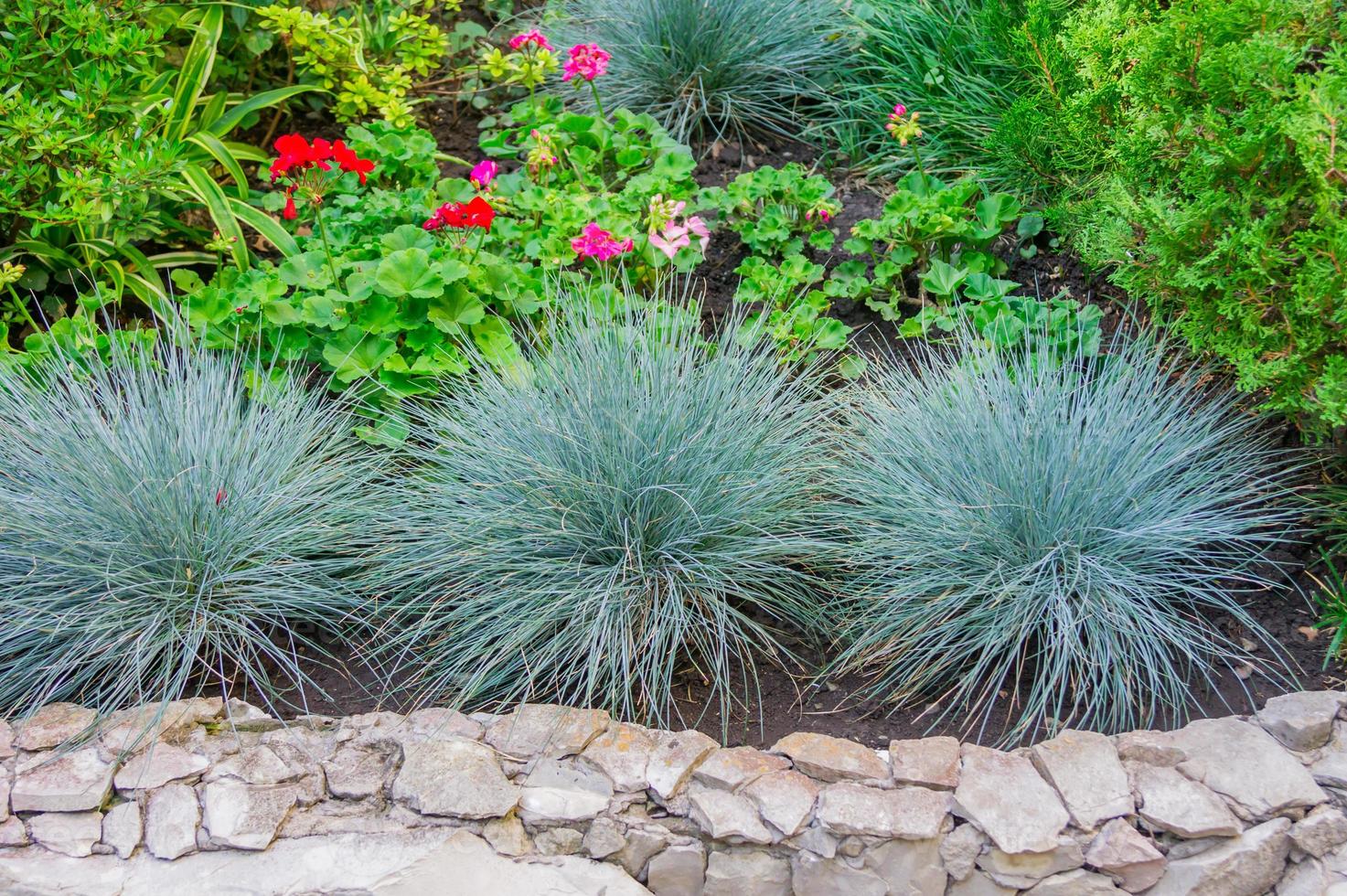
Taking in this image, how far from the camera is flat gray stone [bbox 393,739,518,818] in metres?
2.38

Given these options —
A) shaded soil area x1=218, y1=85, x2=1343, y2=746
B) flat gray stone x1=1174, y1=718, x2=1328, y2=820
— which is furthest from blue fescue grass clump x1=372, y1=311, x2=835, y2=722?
flat gray stone x1=1174, y1=718, x2=1328, y2=820

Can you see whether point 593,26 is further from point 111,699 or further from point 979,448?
point 111,699

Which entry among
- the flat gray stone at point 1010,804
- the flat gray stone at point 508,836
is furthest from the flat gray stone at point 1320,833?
the flat gray stone at point 508,836

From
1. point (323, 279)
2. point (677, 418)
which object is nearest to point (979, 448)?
point (677, 418)

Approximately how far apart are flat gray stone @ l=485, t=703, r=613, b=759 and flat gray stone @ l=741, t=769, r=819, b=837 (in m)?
0.37

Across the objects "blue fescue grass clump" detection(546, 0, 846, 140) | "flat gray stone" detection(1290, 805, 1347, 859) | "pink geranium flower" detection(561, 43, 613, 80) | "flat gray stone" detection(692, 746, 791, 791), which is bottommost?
"flat gray stone" detection(1290, 805, 1347, 859)

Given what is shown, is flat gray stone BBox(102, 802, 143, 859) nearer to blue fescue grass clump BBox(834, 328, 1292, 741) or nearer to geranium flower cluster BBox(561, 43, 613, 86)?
blue fescue grass clump BBox(834, 328, 1292, 741)

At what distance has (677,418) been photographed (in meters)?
2.81

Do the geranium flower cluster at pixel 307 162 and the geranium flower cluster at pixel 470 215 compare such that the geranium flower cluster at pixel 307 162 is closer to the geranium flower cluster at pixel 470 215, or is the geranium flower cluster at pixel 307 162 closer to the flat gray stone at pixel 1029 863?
the geranium flower cluster at pixel 470 215

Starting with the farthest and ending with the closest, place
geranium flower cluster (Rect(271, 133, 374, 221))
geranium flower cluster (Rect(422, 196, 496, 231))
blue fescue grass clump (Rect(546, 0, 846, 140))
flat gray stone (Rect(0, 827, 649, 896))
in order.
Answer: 1. blue fescue grass clump (Rect(546, 0, 846, 140))
2. geranium flower cluster (Rect(422, 196, 496, 231))
3. geranium flower cluster (Rect(271, 133, 374, 221))
4. flat gray stone (Rect(0, 827, 649, 896))

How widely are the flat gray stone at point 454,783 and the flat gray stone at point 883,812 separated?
66 cm

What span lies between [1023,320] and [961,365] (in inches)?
20.8

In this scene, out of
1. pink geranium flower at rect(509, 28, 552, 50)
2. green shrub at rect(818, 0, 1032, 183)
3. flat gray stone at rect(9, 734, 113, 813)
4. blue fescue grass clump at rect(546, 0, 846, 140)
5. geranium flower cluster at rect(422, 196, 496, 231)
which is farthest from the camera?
blue fescue grass clump at rect(546, 0, 846, 140)

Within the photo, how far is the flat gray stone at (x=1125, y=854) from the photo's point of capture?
7.64 feet
